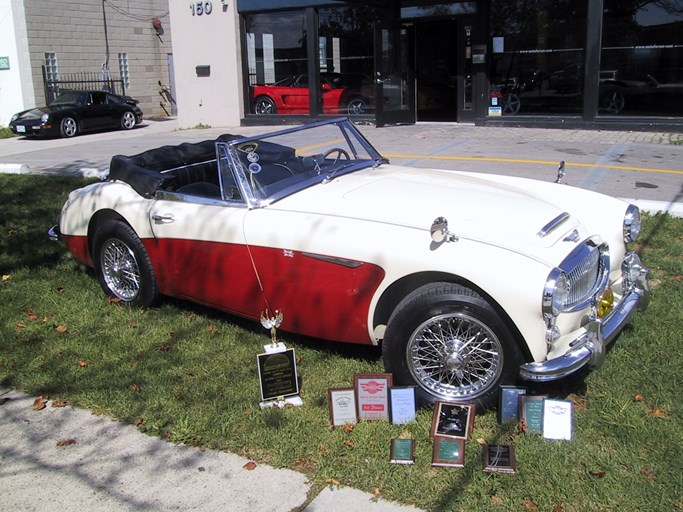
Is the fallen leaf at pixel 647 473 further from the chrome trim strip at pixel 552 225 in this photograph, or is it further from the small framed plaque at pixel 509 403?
the chrome trim strip at pixel 552 225

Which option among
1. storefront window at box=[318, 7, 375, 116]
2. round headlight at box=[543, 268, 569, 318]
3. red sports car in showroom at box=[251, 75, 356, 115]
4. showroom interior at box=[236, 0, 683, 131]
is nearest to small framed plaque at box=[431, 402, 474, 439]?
round headlight at box=[543, 268, 569, 318]

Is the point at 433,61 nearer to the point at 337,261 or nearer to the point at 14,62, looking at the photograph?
the point at 337,261

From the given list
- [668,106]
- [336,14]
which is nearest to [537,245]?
[668,106]

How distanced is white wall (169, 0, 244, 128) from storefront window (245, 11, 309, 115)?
41cm

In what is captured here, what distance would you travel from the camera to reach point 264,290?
429 centimetres

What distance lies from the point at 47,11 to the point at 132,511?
24.8 m

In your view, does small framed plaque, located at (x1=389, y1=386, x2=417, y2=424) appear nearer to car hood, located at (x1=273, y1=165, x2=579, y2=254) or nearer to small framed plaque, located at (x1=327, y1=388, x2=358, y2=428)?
small framed plaque, located at (x1=327, y1=388, x2=358, y2=428)

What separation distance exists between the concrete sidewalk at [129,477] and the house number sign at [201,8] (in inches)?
632

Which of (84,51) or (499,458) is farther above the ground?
(84,51)

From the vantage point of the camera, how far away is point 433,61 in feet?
53.2

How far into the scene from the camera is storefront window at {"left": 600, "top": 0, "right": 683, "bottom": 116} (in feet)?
43.0

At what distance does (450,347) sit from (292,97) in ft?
49.1

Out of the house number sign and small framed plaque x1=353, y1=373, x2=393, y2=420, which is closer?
small framed plaque x1=353, y1=373, x2=393, y2=420

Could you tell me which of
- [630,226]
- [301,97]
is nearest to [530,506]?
[630,226]
